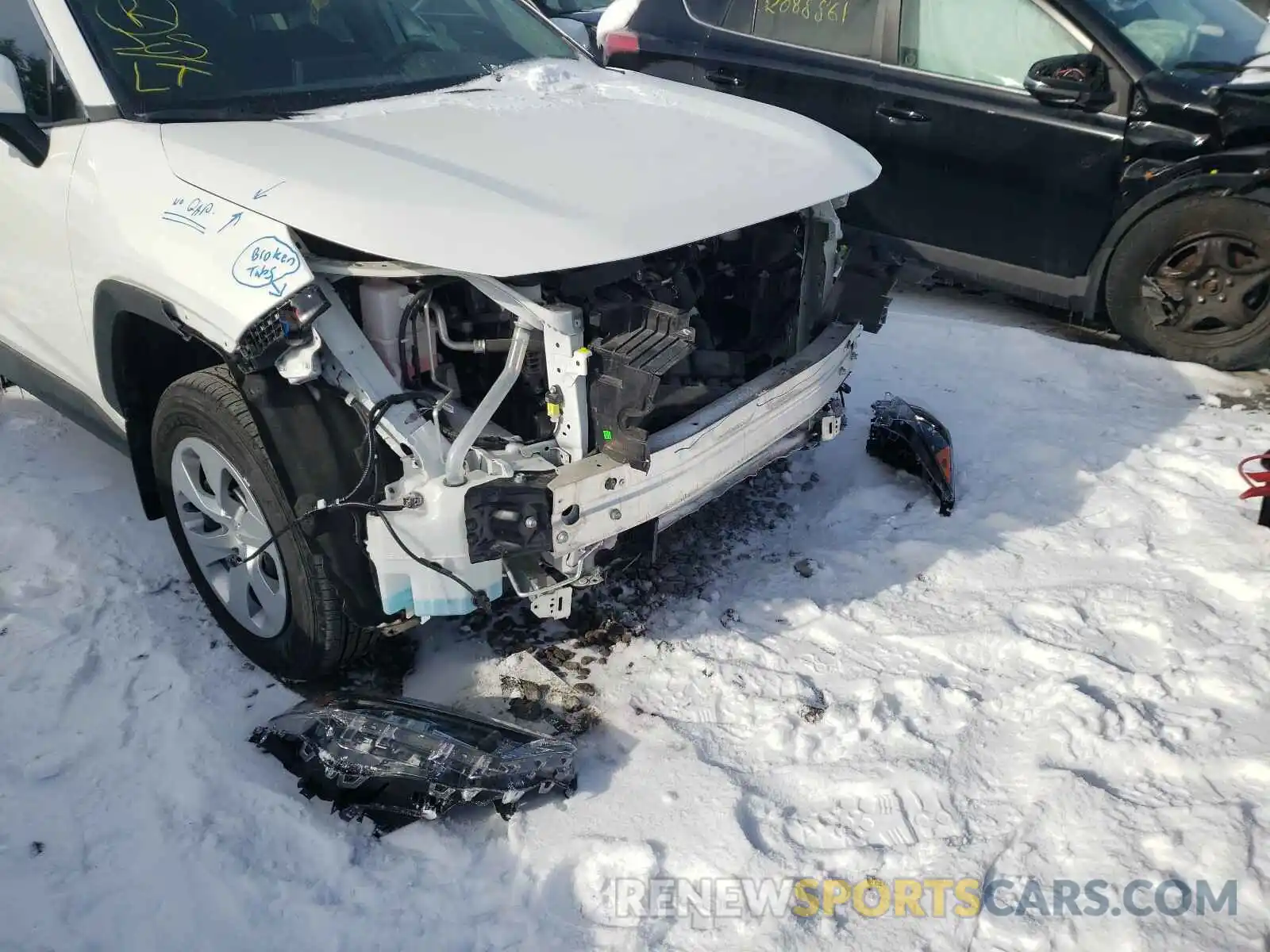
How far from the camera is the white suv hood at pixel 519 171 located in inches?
91.5

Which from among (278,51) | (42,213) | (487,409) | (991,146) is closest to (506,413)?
(487,409)

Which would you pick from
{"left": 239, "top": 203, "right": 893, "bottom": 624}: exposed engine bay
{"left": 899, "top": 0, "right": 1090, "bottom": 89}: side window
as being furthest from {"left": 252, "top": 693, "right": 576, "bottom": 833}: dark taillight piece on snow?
{"left": 899, "top": 0, "right": 1090, "bottom": 89}: side window

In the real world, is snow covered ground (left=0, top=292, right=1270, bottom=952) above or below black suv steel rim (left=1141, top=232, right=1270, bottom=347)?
below

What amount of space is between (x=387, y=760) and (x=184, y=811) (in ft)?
1.79

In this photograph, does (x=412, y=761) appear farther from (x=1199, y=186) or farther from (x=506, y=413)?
(x=1199, y=186)

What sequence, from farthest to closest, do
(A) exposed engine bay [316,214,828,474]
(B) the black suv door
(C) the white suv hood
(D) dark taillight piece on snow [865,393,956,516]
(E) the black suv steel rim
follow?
1. (B) the black suv door
2. (E) the black suv steel rim
3. (D) dark taillight piece on snow [865,393,956,516]
4. (A) exposed engine bay [316,214,828,474]
5. (C) the white suv hood

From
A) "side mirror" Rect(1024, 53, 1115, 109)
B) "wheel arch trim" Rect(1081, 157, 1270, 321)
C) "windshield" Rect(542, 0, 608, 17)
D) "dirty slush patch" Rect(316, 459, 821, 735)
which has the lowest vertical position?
"dirty slush patch" Rect(316, 459, 821, 735)

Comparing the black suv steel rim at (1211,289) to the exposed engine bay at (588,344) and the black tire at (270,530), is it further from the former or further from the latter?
the black tire at (270,530)

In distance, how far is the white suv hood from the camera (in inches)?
91.5

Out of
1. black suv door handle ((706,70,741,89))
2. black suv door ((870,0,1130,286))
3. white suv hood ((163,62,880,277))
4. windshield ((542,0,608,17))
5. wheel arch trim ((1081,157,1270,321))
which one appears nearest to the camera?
white suv hood ((163,62,880,277))

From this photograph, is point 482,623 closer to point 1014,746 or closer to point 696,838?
point 696,838

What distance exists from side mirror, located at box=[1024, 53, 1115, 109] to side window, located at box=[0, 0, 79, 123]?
4289 millimetres

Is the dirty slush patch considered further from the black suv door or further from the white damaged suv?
the black suv door

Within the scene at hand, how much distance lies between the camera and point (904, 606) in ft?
11.0
